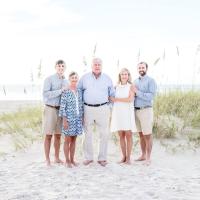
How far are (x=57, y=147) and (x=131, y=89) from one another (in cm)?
145

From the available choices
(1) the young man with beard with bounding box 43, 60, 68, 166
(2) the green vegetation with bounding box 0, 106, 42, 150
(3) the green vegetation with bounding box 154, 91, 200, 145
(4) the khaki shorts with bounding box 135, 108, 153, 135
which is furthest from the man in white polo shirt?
(3) the green vegetation with bounding box 154, 91, 200, 145

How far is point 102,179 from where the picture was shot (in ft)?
22.8

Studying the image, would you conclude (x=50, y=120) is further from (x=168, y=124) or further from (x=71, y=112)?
(x=168, y=124)

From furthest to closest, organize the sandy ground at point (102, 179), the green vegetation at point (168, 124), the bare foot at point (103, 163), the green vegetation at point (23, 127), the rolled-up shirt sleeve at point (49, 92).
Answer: the green vegetation at point (23, 127), the green vegetation at point (168, 124), the bare foot at point (103, 163), the rolled-up shirt sleeve at point (49, 92), the sandy ground at point (102, 179)

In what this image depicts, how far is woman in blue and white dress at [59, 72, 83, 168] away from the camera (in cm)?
761

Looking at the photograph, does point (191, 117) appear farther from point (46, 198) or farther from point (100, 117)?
point (46, 198)

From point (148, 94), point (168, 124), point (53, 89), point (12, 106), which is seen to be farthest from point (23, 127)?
point (12, 106)

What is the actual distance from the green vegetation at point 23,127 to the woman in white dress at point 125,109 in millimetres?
2185

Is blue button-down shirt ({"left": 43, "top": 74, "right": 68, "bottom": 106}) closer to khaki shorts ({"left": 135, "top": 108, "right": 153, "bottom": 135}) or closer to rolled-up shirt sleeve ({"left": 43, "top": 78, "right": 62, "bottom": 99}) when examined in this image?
rolled-up shirt sleeve ({"left": 43, "top": 78, "right": 62, "bottom": 99})

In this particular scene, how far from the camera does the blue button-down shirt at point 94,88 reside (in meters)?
7.70

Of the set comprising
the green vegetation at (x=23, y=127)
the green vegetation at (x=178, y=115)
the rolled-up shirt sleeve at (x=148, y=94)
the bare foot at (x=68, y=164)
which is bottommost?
the bare foot at (x=68, y=164)

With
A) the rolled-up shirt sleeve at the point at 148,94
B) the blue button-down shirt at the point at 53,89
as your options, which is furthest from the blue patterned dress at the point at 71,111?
the rolled-up shirt sleeve at the point at 148,94

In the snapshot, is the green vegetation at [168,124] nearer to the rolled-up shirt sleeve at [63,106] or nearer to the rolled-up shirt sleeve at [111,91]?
the rolled-up shirt sleeve at [111,91]

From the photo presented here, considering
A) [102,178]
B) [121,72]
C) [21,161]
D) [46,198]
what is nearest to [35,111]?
[21,161]
